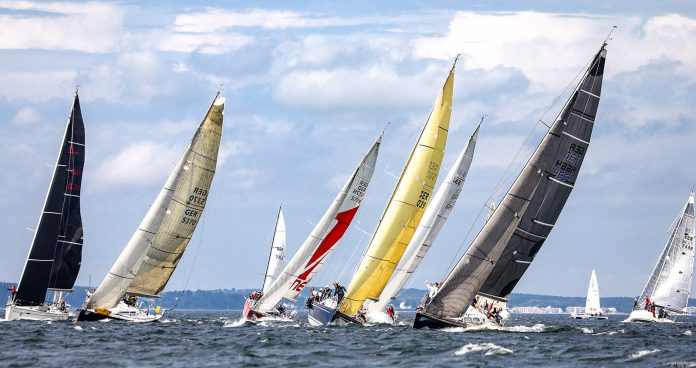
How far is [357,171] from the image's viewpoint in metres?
59.0

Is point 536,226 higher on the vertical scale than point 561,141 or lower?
lower

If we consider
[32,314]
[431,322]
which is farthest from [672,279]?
[32,314]

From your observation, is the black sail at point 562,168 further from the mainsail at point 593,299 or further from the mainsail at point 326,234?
the mainsail at point 593,299

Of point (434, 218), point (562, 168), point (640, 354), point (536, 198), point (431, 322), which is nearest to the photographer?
point (640, 354)

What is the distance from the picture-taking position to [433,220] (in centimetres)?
5938

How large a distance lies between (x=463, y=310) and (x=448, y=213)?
14055 millimetres

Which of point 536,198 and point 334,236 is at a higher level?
point 536,198

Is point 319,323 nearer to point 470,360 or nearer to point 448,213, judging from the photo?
point 448,213

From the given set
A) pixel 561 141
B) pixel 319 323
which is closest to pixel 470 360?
pixel 561 141

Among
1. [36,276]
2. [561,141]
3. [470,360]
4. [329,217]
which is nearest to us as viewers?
[470,360]

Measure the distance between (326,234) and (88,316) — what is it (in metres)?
12.8

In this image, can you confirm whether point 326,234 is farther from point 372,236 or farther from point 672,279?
point 672,279

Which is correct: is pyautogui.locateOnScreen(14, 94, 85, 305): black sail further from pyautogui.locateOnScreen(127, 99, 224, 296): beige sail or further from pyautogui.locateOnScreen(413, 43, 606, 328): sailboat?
pyautogui.locateOnScreen(413, 43, 606, 328): sailboat

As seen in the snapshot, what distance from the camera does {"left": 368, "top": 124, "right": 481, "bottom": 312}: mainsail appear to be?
58.5 m
